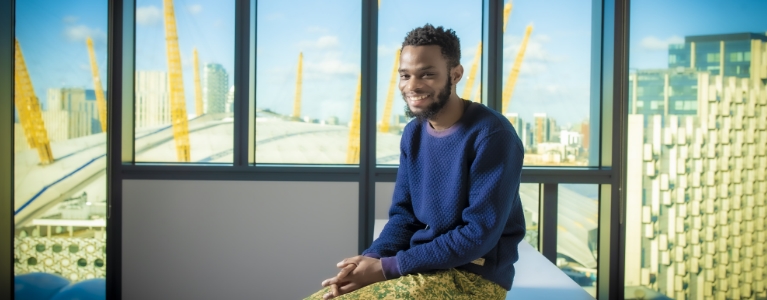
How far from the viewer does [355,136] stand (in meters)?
2.98

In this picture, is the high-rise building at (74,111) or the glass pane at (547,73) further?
the glass pane at (547,73)

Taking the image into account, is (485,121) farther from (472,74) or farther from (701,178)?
(701,178)

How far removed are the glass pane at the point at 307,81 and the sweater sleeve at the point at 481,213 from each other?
1692 mm

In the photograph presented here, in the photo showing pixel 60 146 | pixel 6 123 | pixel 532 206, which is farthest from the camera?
pixel 532 206

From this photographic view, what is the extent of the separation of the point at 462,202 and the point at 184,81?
2.03 metres

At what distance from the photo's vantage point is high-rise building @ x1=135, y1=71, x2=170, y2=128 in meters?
2.92

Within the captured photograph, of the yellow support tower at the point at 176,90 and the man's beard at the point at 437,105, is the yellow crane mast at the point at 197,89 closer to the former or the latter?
the yellow support tower at the point at 176,90

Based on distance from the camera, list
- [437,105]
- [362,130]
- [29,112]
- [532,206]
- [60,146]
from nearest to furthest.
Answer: [437,105]
[29,112]
[60,146]
[362,130]
[532,206]

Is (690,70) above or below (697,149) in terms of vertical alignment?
above

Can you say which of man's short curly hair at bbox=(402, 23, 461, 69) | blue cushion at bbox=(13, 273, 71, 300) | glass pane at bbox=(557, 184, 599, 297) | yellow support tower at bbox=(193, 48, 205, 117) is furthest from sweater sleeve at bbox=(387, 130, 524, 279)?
blue cushion at bbox=(13, 273, 71, 300)

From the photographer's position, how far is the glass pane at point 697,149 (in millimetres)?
2916

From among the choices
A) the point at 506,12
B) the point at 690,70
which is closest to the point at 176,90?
the point at 506,12

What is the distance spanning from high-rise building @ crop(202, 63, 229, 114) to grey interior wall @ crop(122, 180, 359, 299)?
40 centimetres

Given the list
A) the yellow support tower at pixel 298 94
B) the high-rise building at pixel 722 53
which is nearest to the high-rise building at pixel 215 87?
the yellow support tower at pixel 298 94
